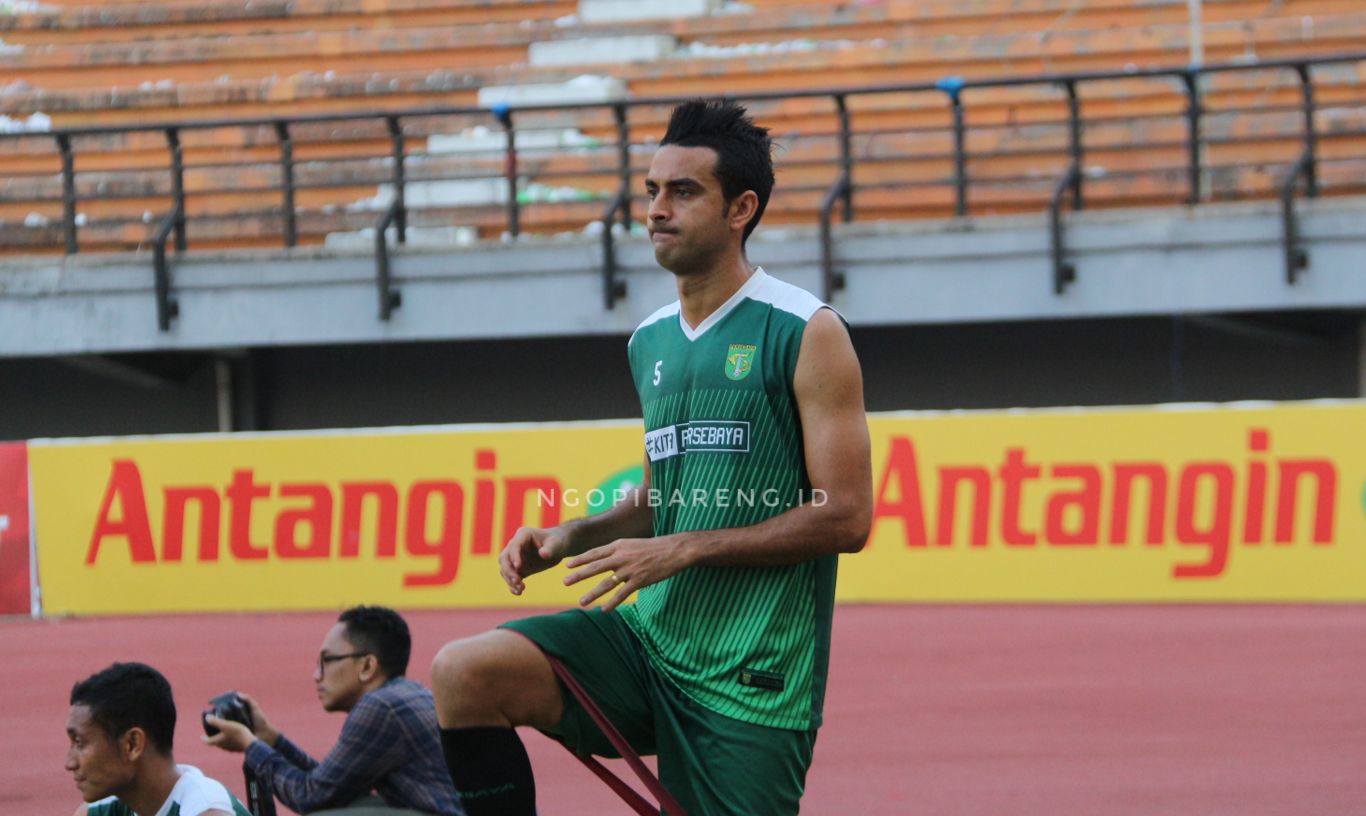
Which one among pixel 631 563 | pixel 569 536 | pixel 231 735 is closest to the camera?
pixel 631 563

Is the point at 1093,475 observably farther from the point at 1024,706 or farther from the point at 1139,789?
the point at 1139,789

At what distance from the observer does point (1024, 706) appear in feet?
31.3

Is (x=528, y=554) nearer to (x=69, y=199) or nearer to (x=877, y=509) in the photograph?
(x=877, y=509)

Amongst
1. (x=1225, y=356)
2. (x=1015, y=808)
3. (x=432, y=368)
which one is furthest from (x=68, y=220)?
(x=1015, y=808)

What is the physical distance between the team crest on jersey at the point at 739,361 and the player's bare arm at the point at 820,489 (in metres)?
0.10

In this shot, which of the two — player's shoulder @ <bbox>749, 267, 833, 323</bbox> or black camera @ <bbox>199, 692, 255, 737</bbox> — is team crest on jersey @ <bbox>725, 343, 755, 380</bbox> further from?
→ black camera @ <bbox>199, 692, 255, 737</bbox>

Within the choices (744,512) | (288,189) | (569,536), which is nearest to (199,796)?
(569,536)

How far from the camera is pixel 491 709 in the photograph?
365 cm

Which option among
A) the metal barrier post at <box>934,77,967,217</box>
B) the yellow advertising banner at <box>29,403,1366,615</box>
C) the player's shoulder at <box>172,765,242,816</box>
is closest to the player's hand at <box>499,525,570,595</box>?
the player's shoulder at <box>172,765,242,816</box>

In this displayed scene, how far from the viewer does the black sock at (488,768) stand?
12.0 ft

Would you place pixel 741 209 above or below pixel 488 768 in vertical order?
above

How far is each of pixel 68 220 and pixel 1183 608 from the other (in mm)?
11019

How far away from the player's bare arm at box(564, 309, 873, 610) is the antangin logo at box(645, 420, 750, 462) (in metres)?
0.13

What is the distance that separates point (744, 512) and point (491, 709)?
65cm
